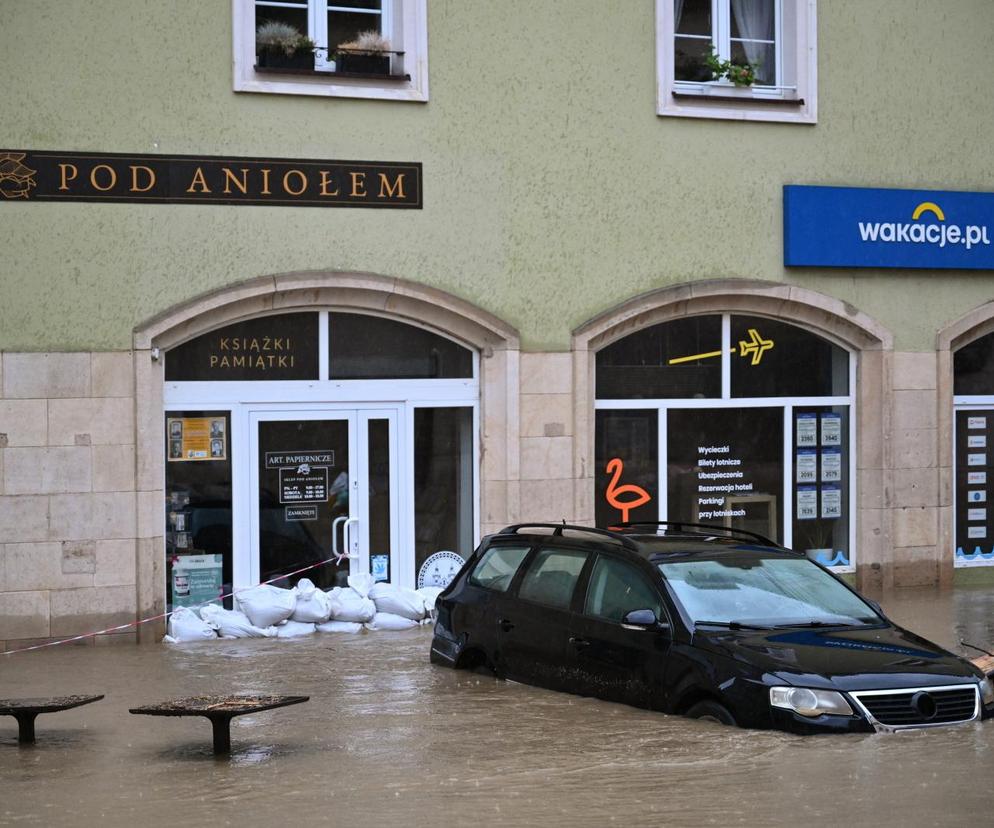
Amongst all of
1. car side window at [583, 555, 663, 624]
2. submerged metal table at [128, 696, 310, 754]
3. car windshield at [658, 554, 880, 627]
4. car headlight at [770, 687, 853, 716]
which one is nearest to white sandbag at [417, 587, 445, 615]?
car side window at [583, 555, 663, 624]

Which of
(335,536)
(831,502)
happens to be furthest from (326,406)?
(831,502)

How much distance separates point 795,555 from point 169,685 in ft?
15.3

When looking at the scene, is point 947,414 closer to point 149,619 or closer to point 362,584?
point 362,584

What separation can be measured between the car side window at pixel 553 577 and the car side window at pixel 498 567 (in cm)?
21

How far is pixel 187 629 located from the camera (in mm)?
13953

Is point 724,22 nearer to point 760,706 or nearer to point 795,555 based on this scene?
point 795,555

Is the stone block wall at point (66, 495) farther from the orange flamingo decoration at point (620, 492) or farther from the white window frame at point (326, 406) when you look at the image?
the orange flamingo decoration at point (620, 492)

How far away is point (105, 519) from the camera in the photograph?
13.7m

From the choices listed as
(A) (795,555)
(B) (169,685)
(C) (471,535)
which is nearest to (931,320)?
(C) (471,535)

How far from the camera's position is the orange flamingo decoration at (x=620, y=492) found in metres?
15.6

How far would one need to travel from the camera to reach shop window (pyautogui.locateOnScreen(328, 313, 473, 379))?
1468 centimetres

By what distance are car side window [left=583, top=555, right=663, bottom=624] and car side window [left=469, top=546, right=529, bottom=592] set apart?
0.92 meters

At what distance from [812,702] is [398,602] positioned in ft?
22.0

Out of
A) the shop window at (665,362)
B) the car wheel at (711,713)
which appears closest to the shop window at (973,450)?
the shop window at (665,362)
